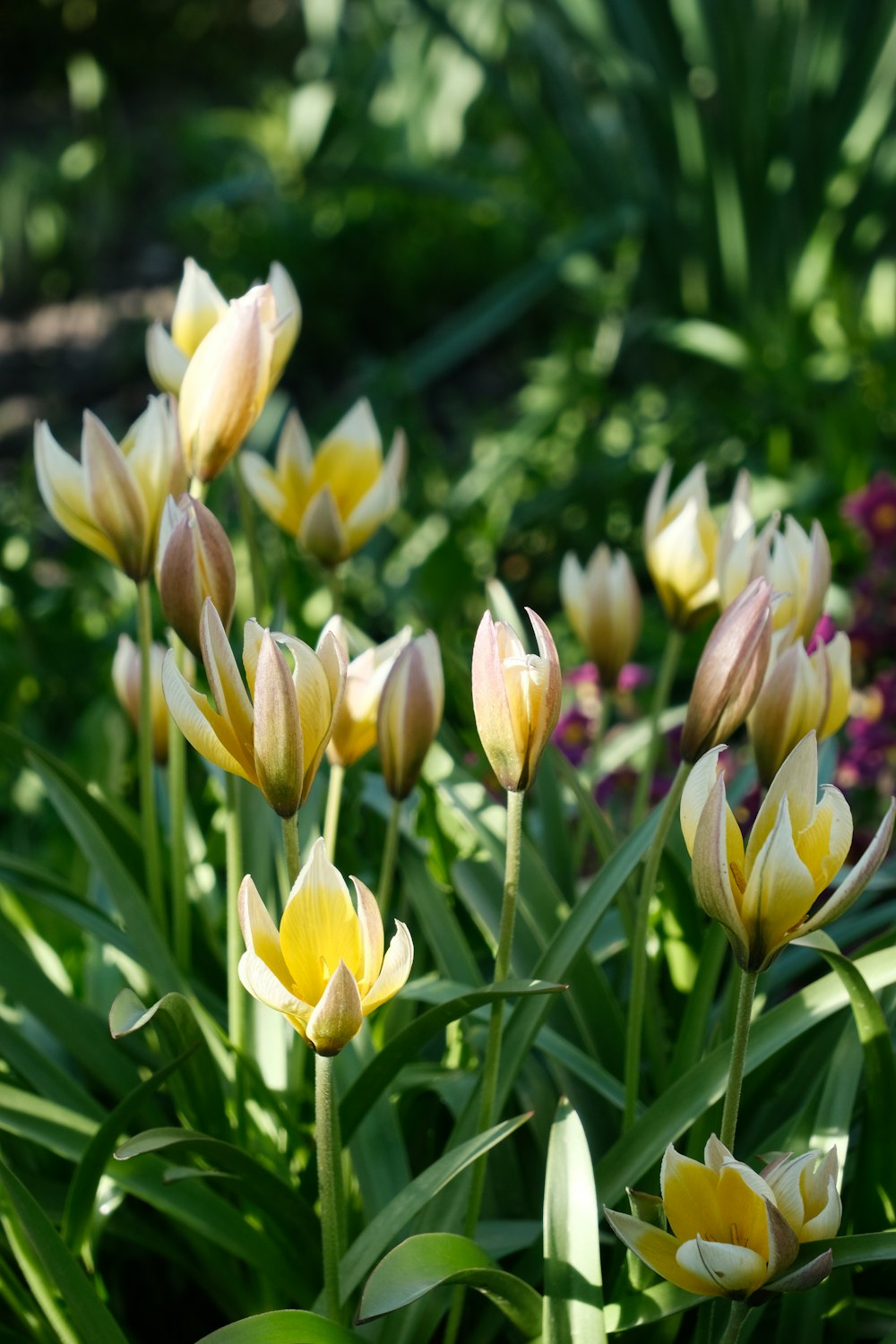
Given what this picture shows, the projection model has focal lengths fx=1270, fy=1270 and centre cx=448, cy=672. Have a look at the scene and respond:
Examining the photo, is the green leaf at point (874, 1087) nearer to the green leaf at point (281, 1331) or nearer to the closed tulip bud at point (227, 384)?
the green leaf at point (281, 1331)

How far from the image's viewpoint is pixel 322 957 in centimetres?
75

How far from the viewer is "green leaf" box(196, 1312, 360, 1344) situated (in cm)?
78

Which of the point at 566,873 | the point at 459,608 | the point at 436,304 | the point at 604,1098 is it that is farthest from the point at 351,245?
the point at 604,1098

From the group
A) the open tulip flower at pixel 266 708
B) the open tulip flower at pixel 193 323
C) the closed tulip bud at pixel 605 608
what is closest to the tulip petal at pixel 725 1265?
the open tulip flower at pixel 266 708

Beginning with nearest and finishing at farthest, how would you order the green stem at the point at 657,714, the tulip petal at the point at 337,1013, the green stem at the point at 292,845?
the tulip petal at the point at 337,1013 → the green stem at the point at 292,845 → the green stem at the point at 657,714

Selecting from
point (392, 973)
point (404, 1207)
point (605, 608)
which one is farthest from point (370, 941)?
point (605, 608)

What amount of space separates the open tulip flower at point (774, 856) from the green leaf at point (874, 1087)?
0.42ft

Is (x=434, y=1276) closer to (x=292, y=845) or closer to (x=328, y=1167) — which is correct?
(x=328, y=1167)

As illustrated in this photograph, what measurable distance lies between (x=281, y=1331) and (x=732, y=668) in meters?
0.51

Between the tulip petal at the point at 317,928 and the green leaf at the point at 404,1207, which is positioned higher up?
the tulip petal at the point at 317,928

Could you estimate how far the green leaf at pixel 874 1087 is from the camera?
88cm

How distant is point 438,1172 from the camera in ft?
2.77

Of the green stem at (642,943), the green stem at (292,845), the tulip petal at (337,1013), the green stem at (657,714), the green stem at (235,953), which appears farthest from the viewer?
the green stem at (657,714)

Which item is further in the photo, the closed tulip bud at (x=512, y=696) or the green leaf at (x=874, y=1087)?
the green leaf at (x=874, y=1087)
